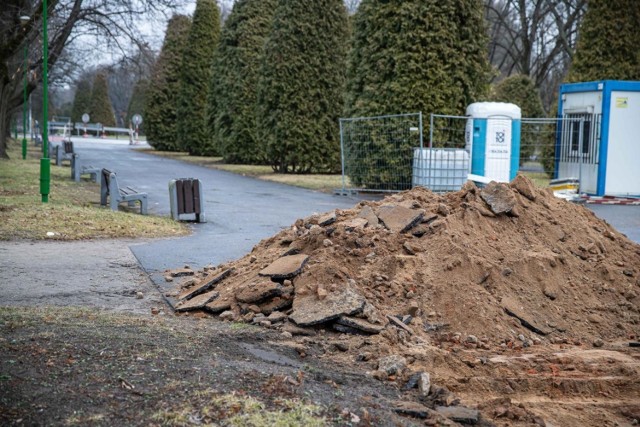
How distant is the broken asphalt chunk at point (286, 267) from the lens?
23.1 ft

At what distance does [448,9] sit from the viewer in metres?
20.3

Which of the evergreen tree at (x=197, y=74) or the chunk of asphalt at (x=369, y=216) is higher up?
the evergreen tree at (x=197, y=74)

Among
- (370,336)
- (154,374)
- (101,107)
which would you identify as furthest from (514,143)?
(101,107)

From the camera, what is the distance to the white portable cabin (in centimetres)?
1948

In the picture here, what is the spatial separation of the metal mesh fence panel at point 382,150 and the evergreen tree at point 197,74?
27.9 metres

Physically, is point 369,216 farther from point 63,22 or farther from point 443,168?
point 63,22

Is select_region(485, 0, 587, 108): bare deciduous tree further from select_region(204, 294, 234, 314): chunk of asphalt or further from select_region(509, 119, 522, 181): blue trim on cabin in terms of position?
select_region(204, 294, 234, 314): chunk of asphalt

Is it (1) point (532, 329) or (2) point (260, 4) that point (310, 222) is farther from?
(2) point (260, 4)

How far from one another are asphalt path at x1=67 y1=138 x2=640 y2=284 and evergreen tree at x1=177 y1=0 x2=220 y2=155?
19886 mm

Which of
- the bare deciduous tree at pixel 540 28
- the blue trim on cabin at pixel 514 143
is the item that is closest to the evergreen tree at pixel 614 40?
the blue trim on cabin at pixel 514 143

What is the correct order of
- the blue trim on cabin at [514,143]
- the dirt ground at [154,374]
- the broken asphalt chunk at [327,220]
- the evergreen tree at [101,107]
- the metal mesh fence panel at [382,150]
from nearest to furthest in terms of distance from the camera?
the dirt ground at [154,374] < the broken asphalt chunk at [327,220] < the blue trim on cabin at [514,143] < the metal mesh fence panel at [382,150] < the evergreen tree at [101,107]

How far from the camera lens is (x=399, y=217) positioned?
8.03 m

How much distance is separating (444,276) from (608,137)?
47.1 feet

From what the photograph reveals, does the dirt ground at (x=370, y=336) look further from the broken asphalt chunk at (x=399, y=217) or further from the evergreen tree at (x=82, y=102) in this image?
the evergreen tree at (x=82, y=102)
